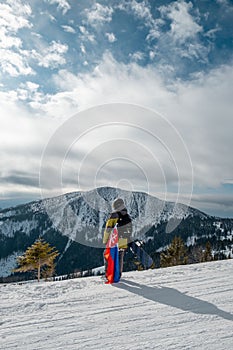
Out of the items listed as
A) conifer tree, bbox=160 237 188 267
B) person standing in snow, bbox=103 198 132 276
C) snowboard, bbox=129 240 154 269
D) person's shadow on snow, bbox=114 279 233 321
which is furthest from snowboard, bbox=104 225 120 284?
conifer tree, bbox=160 237 188 267

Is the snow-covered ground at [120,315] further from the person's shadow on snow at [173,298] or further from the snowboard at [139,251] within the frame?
the snowboard at [139,251]

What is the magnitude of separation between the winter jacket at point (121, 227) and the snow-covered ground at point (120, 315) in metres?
1.08

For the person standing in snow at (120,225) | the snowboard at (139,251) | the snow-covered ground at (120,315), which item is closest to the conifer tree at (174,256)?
the snowboard at (139,251)

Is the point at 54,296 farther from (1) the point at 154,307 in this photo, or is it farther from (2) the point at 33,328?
(1) the point at 154,307

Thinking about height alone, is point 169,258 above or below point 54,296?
below

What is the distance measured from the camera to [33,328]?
167 inches

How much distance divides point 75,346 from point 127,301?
2082 mm

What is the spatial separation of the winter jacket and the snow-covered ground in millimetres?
1079

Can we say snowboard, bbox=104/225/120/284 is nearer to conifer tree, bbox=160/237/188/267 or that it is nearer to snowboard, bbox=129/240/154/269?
snowboard, bbox=129/240/154/269

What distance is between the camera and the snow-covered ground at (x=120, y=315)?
3.85 meters

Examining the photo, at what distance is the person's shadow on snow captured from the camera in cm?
502

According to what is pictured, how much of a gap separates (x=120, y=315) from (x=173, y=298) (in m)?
1.51

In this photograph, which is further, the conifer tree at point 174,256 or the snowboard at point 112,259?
the conifer tree at point 174,256

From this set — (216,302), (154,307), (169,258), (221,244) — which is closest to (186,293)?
(216,302)
